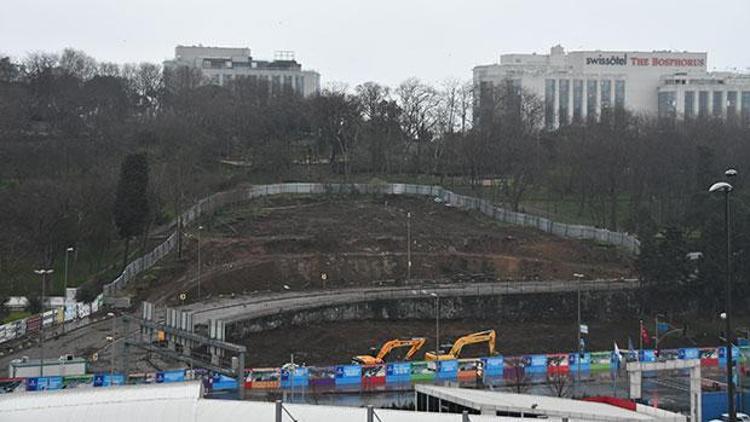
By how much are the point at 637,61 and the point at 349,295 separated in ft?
281

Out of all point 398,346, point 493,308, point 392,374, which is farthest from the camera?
point 493,308

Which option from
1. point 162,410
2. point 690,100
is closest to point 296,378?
point 162,410

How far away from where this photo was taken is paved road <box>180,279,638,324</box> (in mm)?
49156

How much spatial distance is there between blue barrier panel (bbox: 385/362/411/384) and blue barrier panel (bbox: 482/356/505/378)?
130 inches

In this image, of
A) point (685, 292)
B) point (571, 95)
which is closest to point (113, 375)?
point (685, 292)

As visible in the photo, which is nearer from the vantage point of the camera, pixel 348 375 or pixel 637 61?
pixel 348 375

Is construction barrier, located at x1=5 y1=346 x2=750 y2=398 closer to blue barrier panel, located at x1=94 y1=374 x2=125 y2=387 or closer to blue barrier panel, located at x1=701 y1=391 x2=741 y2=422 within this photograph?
blue barrier panel, located at x1=94 y1=374 x2=125 y2=387

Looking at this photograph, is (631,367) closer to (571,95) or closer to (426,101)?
(426,101)

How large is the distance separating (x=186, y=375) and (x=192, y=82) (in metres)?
77.3

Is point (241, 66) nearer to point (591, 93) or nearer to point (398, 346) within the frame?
point (591, 93)

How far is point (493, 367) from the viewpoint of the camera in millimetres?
40031

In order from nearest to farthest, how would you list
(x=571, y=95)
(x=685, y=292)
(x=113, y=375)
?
1. (x=113, y=375)
2. (x=685, y=292)
3. (x=571, y=95)

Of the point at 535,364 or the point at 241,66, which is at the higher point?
the point at 241,66

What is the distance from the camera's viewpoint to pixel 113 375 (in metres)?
35.5
